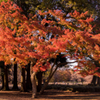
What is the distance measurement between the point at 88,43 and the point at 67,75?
43.2 meters

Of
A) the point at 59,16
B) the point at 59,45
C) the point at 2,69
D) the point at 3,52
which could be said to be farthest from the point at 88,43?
the point at 2,69

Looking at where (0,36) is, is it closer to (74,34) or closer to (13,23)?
(13,23)

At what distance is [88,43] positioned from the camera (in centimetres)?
975

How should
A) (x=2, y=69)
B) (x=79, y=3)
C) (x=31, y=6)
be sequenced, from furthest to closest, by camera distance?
(x=2, y=69)
(x=31, y=6)
(x=79, y=3)

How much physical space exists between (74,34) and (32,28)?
3.41m

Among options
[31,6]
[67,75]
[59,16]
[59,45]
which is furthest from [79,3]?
[67,75]

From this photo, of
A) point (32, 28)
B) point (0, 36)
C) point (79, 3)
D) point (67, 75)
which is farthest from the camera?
point (67, 75)

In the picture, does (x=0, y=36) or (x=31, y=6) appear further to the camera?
(x=31, y=6)

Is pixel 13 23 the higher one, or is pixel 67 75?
pixel 13 23

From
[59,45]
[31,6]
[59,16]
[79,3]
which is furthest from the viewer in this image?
[31,6]

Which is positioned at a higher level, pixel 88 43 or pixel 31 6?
pixel 31 6

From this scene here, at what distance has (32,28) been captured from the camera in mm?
11414

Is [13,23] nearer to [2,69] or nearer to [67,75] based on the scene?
[2,69]

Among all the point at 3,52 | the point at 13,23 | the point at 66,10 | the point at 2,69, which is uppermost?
the point at 66,10
